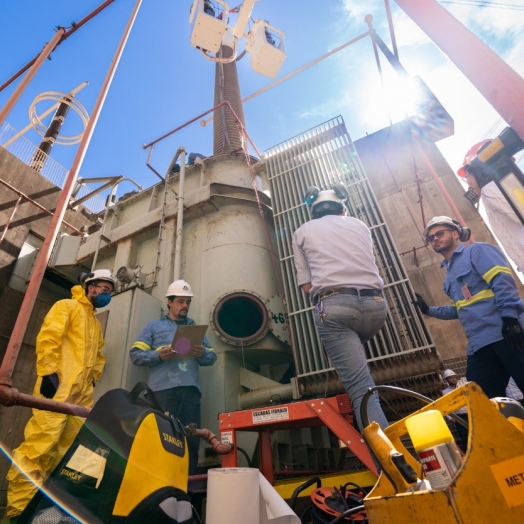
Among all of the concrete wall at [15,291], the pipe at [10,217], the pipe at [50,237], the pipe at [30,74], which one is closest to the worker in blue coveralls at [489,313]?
the pipe at [50,237]

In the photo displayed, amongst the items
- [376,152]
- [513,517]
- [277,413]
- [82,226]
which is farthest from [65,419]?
[376,152]

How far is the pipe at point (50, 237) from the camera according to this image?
2.12 meters

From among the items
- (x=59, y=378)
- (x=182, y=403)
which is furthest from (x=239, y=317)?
(x=59, y=378)

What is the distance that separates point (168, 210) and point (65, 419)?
365 cm

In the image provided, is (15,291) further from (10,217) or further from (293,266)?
(293,266)

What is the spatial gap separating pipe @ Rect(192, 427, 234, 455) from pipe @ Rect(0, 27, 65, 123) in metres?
3.12

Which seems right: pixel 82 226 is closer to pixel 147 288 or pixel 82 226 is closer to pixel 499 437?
pixel 147 288

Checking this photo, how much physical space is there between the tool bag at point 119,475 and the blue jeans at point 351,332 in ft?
3.54

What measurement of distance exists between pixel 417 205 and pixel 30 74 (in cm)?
672

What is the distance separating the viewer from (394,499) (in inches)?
39.0

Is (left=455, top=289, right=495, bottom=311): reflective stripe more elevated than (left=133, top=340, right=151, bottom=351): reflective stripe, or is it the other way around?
(left=133, top=340, right=151, bottom=351): reflective stripe

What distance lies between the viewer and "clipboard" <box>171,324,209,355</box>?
119 inches

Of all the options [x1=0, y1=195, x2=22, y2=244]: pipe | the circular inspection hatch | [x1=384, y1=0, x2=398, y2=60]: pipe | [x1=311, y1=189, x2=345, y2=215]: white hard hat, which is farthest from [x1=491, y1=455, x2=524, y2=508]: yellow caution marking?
[x1=0, y1=195, x2=22, y2=244]: pipe

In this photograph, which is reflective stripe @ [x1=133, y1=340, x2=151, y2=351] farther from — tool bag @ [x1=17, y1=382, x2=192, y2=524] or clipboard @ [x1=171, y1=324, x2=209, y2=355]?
tool bag @ [x1=17, y1=382, x2=192, y2=524]
